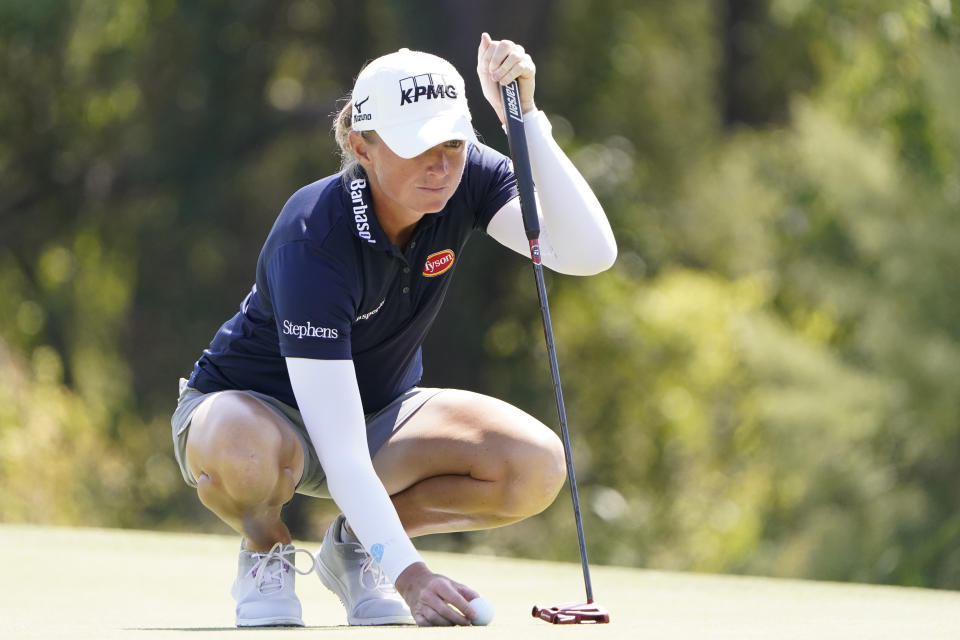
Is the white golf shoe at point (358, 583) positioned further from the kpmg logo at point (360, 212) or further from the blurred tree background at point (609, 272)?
the blurred tree background at point (609, 272)

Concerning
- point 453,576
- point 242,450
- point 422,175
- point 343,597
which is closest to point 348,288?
point 422,175

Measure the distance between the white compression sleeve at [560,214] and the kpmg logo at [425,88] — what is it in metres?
0.22

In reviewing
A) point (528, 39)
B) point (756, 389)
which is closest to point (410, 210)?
point (756, 389)

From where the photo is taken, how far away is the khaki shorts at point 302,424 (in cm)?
347

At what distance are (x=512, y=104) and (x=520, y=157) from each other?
0.39 feet

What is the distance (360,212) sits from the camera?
3.17 m

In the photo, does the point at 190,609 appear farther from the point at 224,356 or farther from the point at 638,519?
the point at 638,519

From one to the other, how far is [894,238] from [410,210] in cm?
590

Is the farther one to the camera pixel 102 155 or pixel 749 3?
pixel 749 3

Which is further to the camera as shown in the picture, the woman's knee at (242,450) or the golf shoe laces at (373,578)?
the golf shoe laces at (373,578)

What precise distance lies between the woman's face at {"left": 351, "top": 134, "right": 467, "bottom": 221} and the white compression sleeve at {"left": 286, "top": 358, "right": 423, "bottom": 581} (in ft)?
1.17

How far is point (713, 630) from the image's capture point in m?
3.00

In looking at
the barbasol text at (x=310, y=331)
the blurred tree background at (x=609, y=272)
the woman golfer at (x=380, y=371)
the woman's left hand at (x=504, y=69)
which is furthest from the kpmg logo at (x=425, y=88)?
the blurred tree background at (x=609, y=272)

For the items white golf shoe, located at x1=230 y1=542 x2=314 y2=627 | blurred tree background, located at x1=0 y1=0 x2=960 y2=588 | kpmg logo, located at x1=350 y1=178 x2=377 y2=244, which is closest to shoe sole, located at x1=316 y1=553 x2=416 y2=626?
→ white golf shoe, located at x1=230 y1=542 x2=314 y2=627
